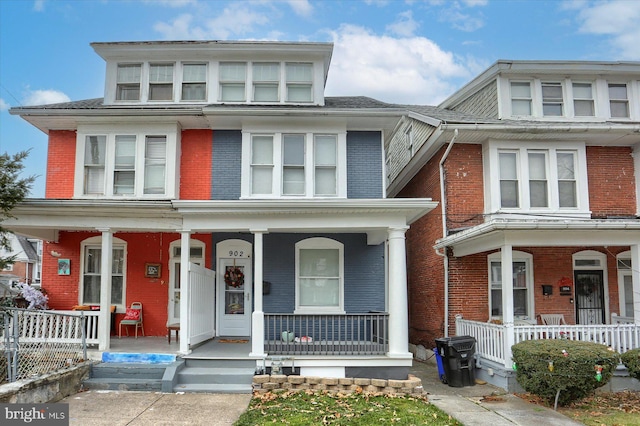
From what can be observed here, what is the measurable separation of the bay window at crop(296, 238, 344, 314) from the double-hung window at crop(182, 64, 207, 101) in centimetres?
479

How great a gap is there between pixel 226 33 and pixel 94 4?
3.95 m

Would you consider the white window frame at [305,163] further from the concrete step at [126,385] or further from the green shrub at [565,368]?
the green shrub at [565,368]

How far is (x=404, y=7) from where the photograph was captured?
16203 mm

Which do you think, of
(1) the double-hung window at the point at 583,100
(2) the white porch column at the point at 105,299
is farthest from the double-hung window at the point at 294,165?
(1) the double-hung window at the point at 583,100

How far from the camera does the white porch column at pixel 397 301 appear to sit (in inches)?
378

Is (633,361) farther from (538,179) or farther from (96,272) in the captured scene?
(96,272)

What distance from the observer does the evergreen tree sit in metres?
8.91

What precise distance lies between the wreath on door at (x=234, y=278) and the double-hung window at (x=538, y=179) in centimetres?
665

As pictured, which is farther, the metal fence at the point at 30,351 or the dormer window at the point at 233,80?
the dormer window at the point at 233,80

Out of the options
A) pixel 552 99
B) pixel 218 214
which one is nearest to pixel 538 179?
pixel 552 99

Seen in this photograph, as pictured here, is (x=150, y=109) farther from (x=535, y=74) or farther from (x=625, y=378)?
(x=625, y=378)

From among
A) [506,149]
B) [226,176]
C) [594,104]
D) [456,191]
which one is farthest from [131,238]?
[594,104]

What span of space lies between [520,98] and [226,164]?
27.3 feet

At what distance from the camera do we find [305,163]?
11.8 meters
